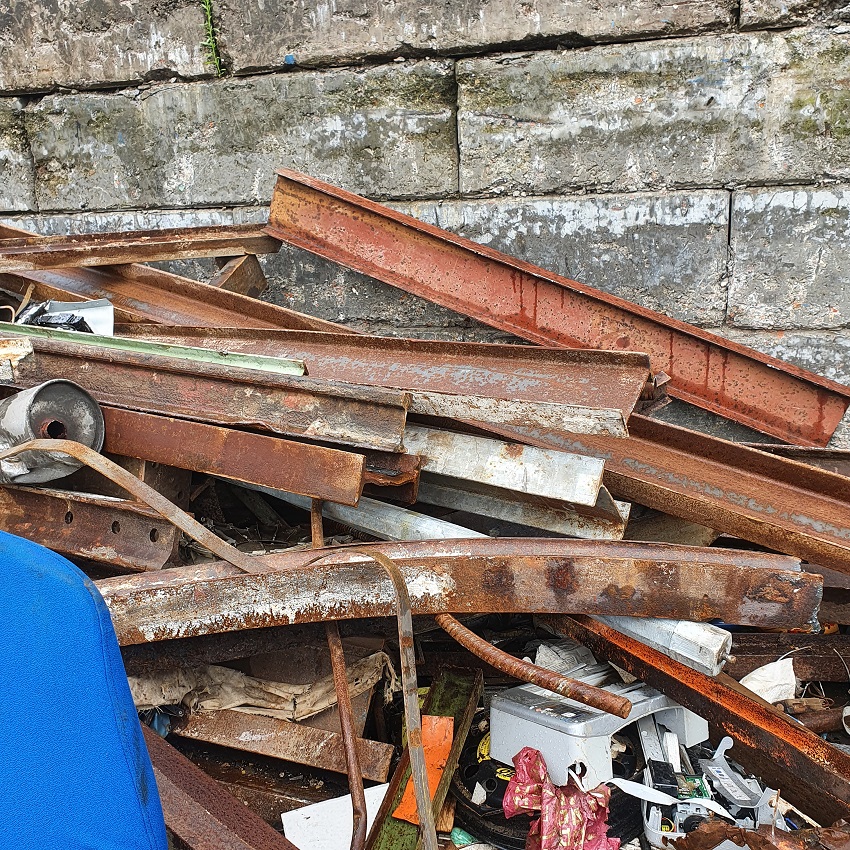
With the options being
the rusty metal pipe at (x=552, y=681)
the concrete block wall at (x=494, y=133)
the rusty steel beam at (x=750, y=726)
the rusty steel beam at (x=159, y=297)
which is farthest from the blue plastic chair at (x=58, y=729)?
the concrete block wall at (x=494, y=133)

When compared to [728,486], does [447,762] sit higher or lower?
lower

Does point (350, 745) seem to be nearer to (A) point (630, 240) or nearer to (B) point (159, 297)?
(B) point (159, 297)

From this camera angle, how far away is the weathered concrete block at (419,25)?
297cm

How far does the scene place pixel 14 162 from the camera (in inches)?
151

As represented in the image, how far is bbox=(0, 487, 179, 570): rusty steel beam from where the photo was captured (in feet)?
6.84

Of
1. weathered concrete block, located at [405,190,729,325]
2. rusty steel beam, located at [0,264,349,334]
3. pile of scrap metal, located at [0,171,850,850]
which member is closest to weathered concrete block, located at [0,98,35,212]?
rusty steel beam, located at [0,264,349,334]

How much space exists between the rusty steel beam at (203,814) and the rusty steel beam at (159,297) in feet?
5.10

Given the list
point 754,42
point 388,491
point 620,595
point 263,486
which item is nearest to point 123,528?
point 263,486

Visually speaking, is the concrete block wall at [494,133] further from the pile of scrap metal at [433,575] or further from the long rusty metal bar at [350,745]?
the long rusty metal bar at [350,745]

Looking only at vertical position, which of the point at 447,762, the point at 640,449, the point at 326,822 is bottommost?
the point at 326,822

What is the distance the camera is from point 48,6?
11.7 ft

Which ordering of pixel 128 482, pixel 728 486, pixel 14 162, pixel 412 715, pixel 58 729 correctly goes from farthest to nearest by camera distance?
pixel 14 162, pixel 728 486, pixel 128 482, pixel 412 715, pixel 58 729

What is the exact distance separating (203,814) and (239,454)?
829mm

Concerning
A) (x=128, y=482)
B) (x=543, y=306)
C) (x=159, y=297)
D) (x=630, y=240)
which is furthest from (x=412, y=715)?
(x=630, y=240)
